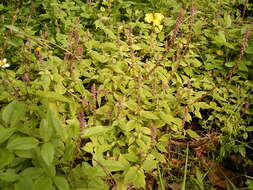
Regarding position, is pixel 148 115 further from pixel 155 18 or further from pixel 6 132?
pixel 155 18

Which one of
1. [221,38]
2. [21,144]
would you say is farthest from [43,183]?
[221,38]

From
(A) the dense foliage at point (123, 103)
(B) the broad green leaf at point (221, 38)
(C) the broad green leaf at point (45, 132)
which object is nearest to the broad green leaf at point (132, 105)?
(A) the dense foliage at point (123, 103)

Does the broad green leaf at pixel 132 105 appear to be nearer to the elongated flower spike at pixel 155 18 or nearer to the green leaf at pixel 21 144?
the green leaf at pixel 21 144

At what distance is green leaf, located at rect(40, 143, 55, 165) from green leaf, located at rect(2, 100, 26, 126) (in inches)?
9.5

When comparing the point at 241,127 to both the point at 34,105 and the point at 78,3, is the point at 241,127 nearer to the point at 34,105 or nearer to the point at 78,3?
the point at 34,105

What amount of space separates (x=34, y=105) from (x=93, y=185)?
58 cm

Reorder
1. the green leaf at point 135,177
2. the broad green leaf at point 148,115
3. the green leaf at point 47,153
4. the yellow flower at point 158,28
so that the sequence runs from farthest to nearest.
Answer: the yellow flower at point 158,28 → the broad green leaf at point 148,115 → the green leaf at point 135,177 → the green leaf at point 47,153

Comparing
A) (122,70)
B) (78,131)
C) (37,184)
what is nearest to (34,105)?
(78,131)

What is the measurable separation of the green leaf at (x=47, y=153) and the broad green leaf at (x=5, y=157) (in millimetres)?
184

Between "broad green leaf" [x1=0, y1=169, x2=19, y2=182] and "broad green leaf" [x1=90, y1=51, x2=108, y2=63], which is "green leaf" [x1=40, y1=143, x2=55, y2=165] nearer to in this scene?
"broad green leaf" [x1=0, y1=169, x2=19, y2=182]

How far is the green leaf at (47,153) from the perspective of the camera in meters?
1.35

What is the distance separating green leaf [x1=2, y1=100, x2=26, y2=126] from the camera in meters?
1.55

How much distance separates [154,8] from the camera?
2.99m

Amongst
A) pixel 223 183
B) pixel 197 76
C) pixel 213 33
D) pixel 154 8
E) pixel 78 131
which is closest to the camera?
pixel 78 131
